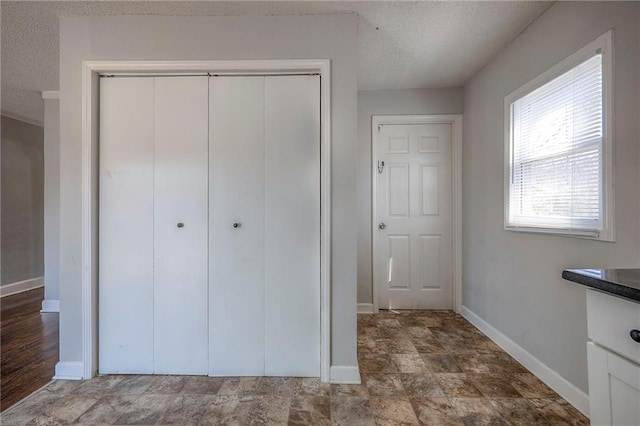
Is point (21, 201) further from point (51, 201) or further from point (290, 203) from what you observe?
point (290, 203)

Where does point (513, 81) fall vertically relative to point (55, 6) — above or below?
below

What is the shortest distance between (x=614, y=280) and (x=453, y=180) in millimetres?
2568

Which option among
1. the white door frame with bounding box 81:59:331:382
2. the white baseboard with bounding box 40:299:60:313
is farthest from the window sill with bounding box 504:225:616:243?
the white baseboard with bounding box 40:299:60:313

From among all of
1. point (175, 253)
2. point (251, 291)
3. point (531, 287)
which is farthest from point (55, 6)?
point (531, 287)

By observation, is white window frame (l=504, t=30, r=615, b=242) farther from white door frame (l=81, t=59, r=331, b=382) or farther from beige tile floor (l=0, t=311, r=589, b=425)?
white door frame (l=81, t=59, r=331, b=382)

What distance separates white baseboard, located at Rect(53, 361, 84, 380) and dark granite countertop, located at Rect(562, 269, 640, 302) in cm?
276

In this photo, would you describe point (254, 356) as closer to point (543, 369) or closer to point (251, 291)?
point (251, 291)

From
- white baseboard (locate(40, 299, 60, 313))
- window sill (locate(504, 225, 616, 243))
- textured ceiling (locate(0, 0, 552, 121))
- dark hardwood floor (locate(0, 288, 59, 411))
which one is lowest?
dark hardwood floor (locate(0, 288, 59, 411))

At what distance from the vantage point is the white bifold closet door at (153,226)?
1.98 metres

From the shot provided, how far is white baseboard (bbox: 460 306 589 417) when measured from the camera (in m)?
1.61

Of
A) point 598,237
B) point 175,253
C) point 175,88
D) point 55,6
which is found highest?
point 55,6

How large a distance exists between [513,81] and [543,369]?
2.09 metres

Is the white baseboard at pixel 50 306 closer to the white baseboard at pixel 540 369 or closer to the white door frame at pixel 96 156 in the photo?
the white door frame at pixel 96 156

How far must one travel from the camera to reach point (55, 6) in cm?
186
